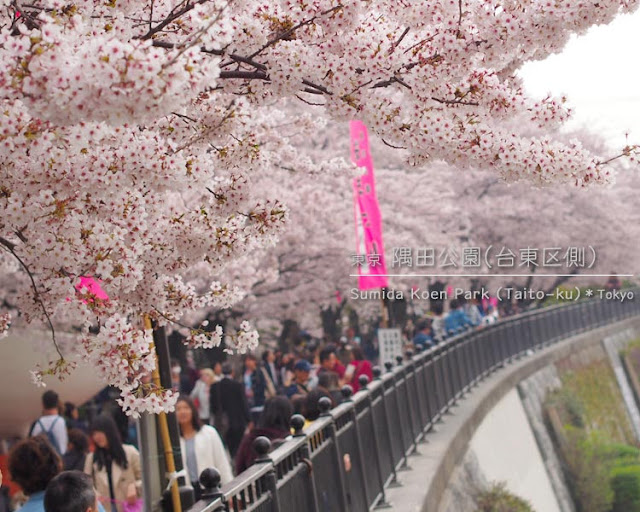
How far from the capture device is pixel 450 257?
26547 millimetres

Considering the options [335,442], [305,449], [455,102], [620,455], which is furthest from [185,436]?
[620,455]

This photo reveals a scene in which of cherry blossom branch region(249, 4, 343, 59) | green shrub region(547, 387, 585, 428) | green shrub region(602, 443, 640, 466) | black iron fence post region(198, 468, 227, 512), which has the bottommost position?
green shrub region(602, 443, 640, 466)

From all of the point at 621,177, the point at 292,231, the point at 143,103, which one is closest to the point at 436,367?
the point at 292,231

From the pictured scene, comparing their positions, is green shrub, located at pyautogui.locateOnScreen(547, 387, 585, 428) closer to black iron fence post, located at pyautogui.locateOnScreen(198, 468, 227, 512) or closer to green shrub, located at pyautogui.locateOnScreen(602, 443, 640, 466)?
green shrub, located at pyautogui.locateOnScreen(602, 443, 640, 466)

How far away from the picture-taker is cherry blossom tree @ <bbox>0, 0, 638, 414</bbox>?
2.91m

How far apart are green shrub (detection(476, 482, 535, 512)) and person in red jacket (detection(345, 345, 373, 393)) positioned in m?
1.92

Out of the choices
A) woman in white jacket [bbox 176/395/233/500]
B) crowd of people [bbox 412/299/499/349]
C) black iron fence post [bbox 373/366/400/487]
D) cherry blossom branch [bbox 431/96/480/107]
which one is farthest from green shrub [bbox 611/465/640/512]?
cherry blossom branch [bbox 431/96/480/107]

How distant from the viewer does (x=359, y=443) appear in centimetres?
723

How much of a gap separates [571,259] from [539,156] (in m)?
28.7

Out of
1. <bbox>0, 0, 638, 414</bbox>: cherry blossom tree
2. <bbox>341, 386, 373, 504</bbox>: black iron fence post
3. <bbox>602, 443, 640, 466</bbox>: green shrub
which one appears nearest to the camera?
<bbox>0, 0, 638, 414</bbox>: cherry blossom tree

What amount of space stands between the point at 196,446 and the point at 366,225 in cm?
661

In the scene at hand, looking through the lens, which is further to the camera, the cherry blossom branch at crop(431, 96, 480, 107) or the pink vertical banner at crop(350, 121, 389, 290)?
the pink vertical banner at crop(350, 121, 389, 290)

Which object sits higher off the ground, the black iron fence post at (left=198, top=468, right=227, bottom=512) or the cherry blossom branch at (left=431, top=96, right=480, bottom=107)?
the cherry blossom branch at (left=431, top=96, right=480, bottom=107)

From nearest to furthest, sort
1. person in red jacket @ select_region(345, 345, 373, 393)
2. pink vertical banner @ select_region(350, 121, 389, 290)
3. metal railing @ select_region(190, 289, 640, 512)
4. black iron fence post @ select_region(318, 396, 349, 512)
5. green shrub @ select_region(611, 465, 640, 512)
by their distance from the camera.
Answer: metal railing @ select_region(190, 289, 640, 512) → black iron fence post @ select_region(318, 396, 349, 512) → person in red jacket @ select_region(345, 345, 373, 393) → pink vertical banner @ select_region(350, 121, 389, 290) → green shrub @ select_region(611, 465, 640, 512)
